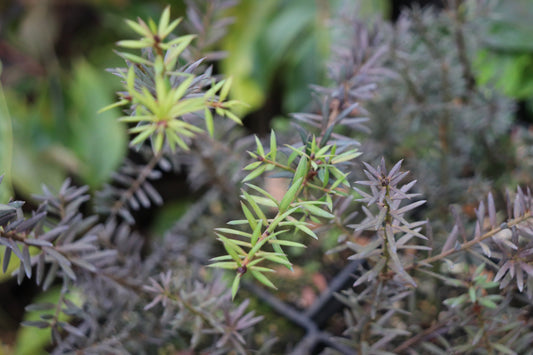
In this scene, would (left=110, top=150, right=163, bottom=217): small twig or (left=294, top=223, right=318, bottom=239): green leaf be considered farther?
(left=110, top=150, right=163, bottom=217): small twig

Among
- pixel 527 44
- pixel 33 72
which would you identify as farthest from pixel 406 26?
pixel 33 72

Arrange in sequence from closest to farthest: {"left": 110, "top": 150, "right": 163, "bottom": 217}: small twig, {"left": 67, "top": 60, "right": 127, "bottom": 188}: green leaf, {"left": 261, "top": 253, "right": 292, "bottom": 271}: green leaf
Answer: {"left": 261, "top": 253, "right": 292, "bottom": 271}: green leaf
{"left": 110, "top": 150, "right": 163, "bottom": 217}: small twig
{"left": 67, "top": 60, "right": 127, "bottom": 188}: green leaf

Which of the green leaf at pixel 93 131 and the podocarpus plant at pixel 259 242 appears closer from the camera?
the podocarpus plant at pixel 259 242

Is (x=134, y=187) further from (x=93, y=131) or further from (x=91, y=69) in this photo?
(x=91, y=69)

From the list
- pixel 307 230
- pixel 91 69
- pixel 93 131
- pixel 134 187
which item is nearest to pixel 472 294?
pixel 307 230

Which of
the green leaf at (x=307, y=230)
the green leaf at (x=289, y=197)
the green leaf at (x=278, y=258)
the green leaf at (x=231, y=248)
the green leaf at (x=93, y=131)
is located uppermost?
the green leaf at (x=289, y=197)

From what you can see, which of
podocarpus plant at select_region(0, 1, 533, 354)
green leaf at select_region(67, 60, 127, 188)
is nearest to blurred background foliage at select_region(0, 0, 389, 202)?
green leaf at select_region(67, 60, 127, 188)

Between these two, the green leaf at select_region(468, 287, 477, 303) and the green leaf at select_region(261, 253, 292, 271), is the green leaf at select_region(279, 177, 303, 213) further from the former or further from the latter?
the green leaf at select_region(468, 287, 477, 303)

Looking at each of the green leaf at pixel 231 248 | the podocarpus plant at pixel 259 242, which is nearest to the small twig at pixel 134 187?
the podocarpus plant at pixel 259 242

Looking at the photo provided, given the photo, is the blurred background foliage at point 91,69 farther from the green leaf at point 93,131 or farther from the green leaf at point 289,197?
the green leaf at point 289,197

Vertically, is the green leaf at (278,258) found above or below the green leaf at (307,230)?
below
